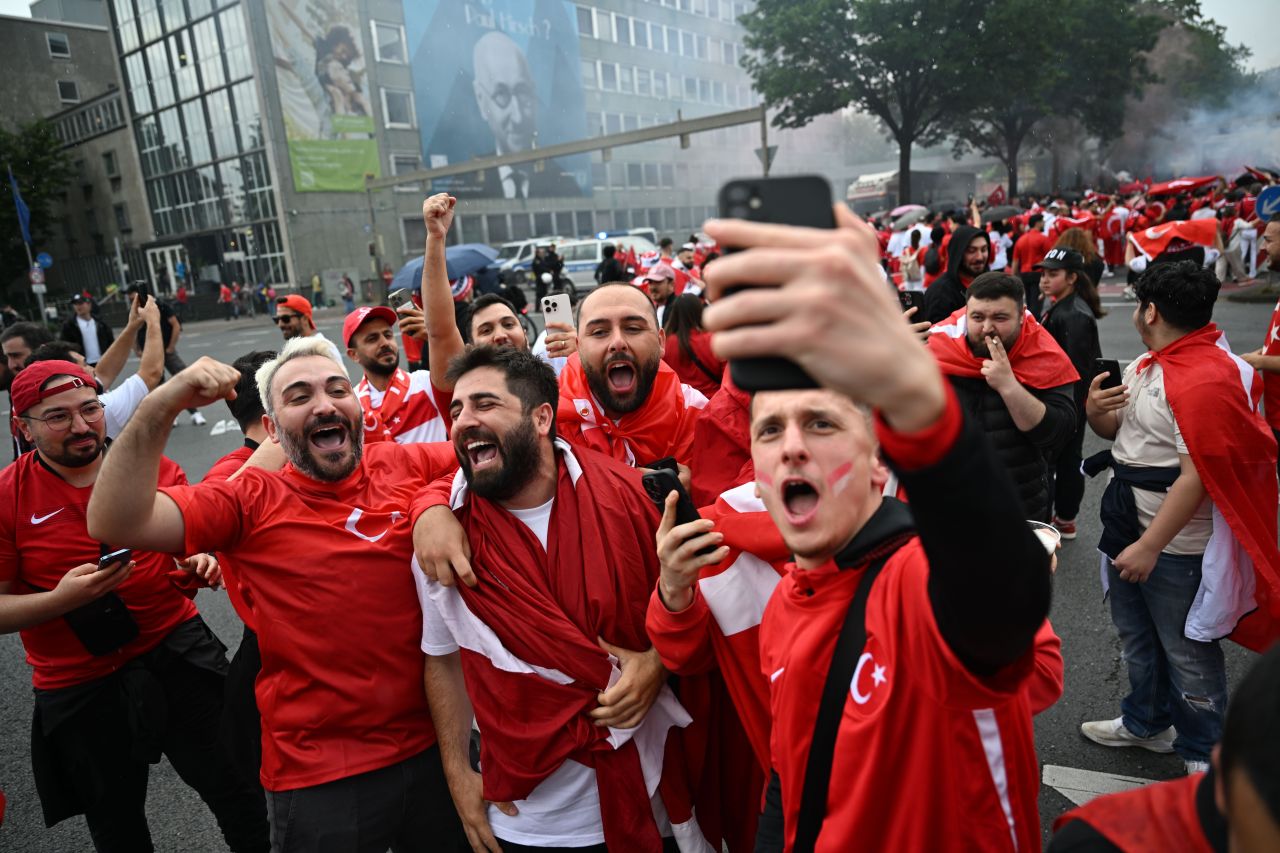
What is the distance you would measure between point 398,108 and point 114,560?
41550mm

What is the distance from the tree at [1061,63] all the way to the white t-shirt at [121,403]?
33.0 m

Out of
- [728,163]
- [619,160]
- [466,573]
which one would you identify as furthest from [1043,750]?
[728,163]

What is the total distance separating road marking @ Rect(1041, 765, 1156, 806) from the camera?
304cm

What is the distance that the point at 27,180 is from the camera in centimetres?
3450

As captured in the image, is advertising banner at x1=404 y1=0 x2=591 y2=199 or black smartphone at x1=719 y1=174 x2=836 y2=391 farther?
advertising banner at x1=404 y1=0 x2=591 y2=199

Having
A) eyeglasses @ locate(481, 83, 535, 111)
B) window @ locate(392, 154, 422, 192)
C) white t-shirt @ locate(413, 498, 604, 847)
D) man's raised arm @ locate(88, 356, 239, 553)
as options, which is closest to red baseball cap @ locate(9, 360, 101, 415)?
man's raised arm @ locate(88, 356, 239, 553)

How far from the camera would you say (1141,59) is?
35219 mm

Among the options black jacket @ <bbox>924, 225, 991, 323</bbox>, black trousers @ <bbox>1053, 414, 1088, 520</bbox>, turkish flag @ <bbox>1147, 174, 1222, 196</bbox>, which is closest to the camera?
black trousers @ <bbox>1053, 414, 1088, 520</bbox>

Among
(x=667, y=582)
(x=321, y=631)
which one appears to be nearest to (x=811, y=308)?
(x=667, y=582)

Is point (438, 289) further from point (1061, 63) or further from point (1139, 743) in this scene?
point (1061, 63)

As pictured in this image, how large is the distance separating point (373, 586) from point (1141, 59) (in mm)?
44776

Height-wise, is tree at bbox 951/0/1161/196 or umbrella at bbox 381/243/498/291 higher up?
tree at bbox 951/0/1161/196

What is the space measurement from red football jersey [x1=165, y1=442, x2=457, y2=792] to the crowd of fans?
0.03ft

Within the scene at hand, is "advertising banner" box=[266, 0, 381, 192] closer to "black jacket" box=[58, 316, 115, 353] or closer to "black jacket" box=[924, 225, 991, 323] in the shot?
"black jacket" box=[58, 316, 115, 353]
